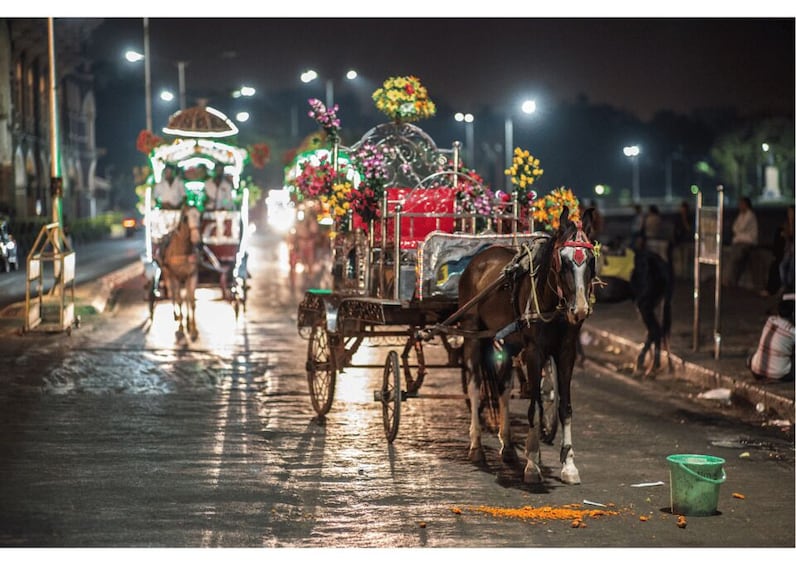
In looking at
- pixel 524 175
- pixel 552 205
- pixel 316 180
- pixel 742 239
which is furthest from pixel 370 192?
pixel 742 239

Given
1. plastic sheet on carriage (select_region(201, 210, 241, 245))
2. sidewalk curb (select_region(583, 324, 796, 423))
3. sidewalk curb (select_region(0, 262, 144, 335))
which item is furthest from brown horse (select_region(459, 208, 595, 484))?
plastic sheet on carriage (select_region(201, 210, 241, 245))

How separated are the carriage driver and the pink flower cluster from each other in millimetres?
11530

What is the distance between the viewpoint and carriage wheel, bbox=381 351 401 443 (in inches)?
461

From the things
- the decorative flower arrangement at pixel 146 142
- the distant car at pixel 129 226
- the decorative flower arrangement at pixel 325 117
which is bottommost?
the distant car at pixel 129 226

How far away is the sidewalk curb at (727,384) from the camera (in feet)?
46.1

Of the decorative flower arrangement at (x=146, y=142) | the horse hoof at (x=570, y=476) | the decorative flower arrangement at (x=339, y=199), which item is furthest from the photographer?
the decorative flower arrangement at (x=146, y=142)

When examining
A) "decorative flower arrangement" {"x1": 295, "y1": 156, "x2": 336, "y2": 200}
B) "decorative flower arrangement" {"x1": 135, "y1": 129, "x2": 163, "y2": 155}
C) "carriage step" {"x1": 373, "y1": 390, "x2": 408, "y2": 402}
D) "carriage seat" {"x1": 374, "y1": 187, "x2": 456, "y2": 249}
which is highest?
"decorative flower arrangement" {"x1": 135, "y1": 129, "x2": 163, "y2": 155}

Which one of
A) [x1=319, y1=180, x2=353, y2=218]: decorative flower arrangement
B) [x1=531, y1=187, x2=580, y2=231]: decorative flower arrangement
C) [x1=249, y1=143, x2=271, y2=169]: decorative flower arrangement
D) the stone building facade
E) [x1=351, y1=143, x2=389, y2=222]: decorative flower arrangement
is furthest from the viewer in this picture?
the stone building facade

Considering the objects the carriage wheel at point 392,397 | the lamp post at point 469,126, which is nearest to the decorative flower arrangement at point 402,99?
the carriage wheel at point 392,397

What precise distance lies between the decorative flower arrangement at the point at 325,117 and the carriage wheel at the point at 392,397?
3189 millimetres

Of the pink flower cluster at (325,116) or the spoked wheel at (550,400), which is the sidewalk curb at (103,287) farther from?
the spoked wheel at (550,400)

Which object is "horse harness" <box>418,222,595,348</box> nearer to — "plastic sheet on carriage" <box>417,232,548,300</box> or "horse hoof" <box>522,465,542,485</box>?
"plastic sheet on carriage" <box>417,232,548,300</box>

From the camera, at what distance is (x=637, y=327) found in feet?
72.4

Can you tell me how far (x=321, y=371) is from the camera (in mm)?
13438
